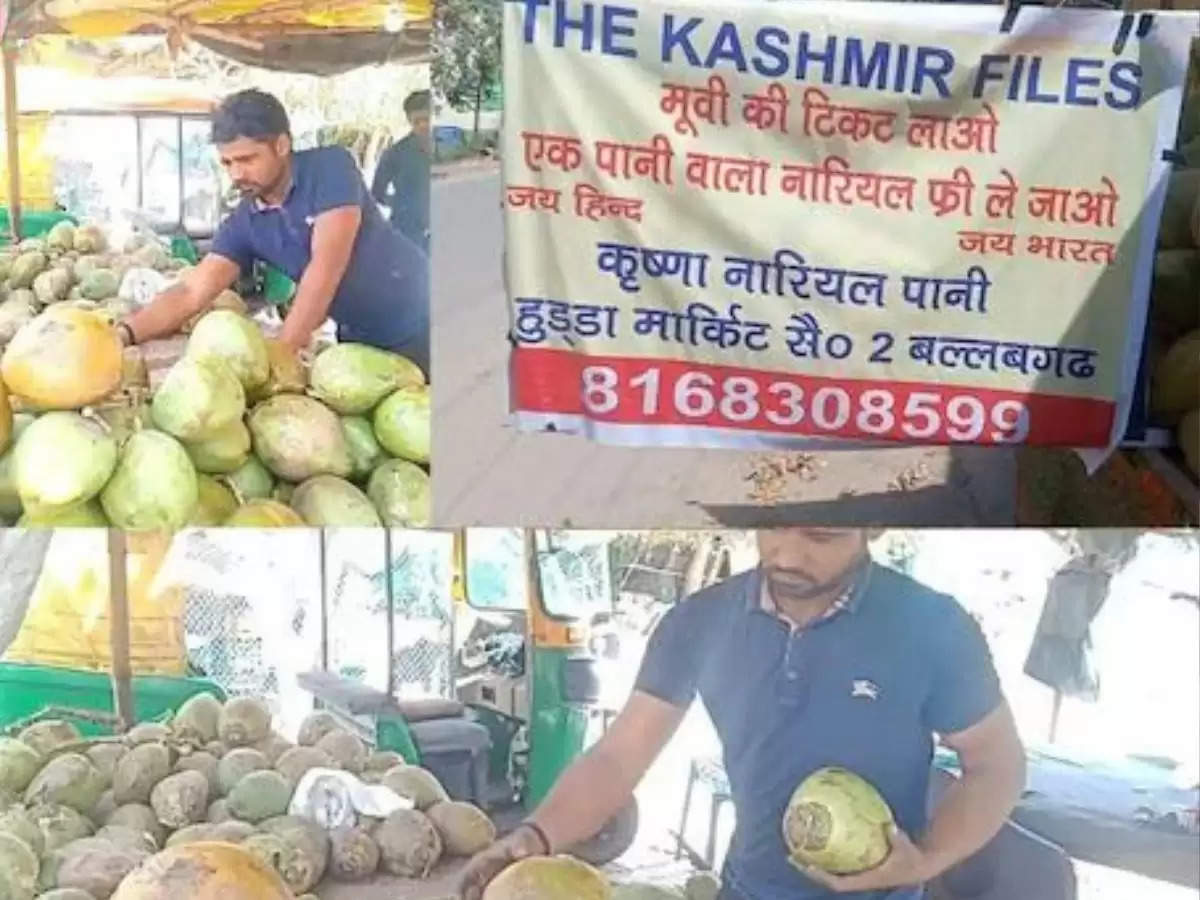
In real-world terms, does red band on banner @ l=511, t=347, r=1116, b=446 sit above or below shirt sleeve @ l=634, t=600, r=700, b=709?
above

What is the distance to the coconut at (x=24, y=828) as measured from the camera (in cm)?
143

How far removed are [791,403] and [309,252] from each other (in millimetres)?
506

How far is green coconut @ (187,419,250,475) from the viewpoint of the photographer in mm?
1589

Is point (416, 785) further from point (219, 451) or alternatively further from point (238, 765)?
point (219, 451)

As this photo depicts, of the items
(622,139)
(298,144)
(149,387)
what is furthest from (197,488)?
(622,139)

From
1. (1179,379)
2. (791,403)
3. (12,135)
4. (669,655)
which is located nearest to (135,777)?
(669,655)

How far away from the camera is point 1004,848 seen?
1519 mm

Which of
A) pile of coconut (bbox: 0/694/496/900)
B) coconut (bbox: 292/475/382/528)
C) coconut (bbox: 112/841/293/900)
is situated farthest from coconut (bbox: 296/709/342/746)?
coconut (bbox: 292/475/382/528)

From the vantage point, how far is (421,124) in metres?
1.54

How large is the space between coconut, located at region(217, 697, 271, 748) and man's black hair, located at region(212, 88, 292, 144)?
1.73 ft

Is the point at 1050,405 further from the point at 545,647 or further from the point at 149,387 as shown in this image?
the point at 149,387

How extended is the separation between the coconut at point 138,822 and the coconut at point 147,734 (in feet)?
0.18

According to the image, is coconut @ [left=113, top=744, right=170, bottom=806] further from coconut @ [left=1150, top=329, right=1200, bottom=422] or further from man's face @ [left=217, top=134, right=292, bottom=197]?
coconut @ [left=1150, top=329, right=1200, bottom=422]

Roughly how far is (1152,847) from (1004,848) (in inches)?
5.7
